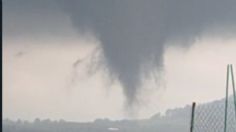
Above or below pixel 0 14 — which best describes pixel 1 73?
below

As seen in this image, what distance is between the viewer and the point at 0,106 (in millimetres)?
20203

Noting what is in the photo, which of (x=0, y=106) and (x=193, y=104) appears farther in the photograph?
(x=193, y=104)

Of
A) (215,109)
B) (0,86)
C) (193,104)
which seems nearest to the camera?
(0,86)

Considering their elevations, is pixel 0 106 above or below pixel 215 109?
below

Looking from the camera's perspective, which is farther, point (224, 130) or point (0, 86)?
point (224, 130)

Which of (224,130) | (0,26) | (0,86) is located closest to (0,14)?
(0,26)

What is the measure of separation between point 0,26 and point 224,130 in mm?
10584

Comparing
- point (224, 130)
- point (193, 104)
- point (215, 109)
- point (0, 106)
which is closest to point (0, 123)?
point (0, 106)

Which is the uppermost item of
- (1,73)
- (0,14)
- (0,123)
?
(0,14)

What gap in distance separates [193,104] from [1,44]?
8.66 meters

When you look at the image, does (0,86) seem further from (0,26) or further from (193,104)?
(193,104)

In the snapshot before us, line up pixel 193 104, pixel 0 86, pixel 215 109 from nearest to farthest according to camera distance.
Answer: pixel 0 86 < pixel 193 104 < pixel 215 109

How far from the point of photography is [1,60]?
787 inches

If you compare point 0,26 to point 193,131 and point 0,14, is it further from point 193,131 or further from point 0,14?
point 193,131
